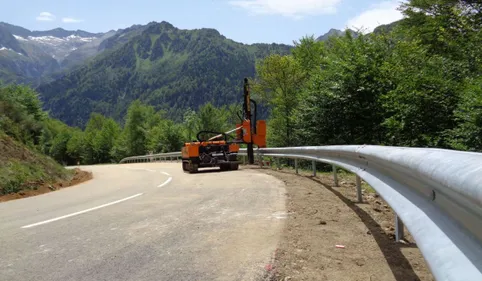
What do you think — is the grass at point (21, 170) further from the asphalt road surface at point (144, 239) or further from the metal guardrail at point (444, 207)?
the metal guardrail at point (444, 207)

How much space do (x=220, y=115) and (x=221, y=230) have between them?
204 feet

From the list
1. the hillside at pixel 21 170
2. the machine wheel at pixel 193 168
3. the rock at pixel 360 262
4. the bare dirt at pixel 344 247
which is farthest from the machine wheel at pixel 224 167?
the rock at pixel 360 262

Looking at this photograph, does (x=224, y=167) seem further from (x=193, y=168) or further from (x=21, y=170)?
(x=21, y=170)

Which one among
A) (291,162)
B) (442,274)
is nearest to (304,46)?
(291,162)

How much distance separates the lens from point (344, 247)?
13.8ft

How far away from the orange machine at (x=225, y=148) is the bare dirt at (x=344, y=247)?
9.91 m

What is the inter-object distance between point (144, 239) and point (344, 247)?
7.72 ft

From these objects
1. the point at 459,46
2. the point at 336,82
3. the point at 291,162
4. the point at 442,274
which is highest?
the point at 459,46

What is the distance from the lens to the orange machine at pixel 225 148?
54.2 feet

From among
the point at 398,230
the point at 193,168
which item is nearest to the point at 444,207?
the point at 398,230

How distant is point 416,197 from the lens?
2.92 metres

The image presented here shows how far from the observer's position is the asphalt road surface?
3.62 meters

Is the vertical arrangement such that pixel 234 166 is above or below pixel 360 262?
below

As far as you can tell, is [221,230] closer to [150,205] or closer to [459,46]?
[150,205]
